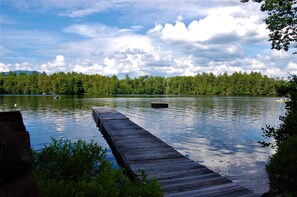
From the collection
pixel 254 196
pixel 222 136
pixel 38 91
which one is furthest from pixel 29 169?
pixel 38 91

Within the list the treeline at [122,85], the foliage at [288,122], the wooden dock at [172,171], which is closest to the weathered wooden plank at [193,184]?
the wooden dock at [172,171]

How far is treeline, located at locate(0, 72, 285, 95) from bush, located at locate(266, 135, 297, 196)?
16269 centimetres

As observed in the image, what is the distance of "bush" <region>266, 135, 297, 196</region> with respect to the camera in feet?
22.5

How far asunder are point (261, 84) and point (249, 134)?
143m

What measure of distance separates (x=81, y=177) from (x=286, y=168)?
17.7ft

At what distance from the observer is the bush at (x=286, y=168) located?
6.86 metres

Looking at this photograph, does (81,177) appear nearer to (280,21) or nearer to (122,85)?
(280,21)

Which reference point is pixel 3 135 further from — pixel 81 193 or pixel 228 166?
pixel 228 166

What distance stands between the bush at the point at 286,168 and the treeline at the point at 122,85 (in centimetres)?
16269

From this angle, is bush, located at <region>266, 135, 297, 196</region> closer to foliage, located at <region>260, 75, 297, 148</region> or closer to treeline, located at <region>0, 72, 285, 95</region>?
foliage, located at <region>260, 75, 297, 148</region>

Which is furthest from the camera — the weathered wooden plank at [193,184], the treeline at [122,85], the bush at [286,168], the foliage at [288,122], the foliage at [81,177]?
the treeline at [122,85]

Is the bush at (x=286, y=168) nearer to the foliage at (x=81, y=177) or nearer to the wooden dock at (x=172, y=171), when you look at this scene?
the wooden dock at (x=172, y=171)

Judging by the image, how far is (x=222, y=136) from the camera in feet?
86.2

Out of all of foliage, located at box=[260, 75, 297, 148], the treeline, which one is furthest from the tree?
the treeline
